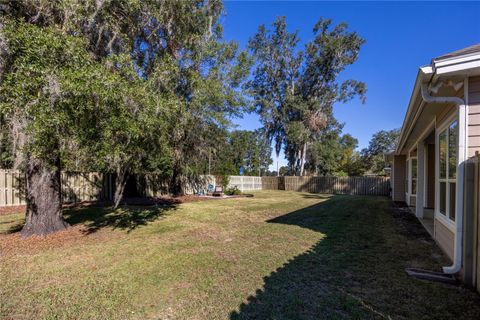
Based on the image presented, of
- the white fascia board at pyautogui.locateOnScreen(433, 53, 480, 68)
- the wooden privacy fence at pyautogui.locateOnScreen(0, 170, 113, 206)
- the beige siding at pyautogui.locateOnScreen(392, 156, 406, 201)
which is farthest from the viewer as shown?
the beige siding at pyautogui.locateOnScreen(392, 156, 406, 201)

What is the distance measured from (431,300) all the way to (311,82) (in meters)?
23.3

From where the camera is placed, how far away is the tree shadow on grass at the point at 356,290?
258 centimetres

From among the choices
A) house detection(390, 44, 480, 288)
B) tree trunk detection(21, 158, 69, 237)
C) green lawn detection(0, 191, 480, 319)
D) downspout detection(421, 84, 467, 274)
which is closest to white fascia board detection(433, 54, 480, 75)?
house detection(390, 44, 480, 288)

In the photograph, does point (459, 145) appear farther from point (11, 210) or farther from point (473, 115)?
point (11, 210)

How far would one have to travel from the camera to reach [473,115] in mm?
3416

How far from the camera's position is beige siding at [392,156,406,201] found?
13.7 meters

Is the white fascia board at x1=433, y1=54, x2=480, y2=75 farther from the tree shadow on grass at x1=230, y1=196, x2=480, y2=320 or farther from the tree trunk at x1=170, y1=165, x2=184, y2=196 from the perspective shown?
the tree trunk at x1=170, y1=165, x2=184, y2=196

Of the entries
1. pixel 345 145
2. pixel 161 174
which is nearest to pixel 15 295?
pixel 161 174

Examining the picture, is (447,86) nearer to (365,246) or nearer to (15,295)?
(365,246)

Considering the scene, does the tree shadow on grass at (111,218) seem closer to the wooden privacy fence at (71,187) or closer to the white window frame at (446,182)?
the wooden privacy fence at (71,187)

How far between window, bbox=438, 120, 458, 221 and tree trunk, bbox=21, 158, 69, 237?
22.9 feet

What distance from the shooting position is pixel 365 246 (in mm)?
5008

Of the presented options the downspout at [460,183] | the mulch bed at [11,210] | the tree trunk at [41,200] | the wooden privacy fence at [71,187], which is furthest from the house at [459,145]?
the wooden privacy fence at [71,187]

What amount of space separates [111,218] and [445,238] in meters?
7.90
